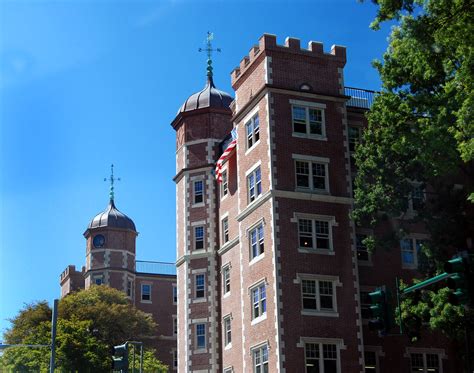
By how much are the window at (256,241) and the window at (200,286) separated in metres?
10.6

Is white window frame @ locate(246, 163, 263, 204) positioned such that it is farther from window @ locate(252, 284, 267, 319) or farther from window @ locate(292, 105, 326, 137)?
window @ locate(252, 284, 267, 319)

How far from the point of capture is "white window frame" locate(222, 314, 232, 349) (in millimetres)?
54531

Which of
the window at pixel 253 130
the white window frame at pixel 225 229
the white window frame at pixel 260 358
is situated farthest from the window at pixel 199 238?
the white window frame at pixel 260 358

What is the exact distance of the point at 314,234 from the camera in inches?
1865

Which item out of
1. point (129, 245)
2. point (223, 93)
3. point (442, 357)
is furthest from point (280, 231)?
point (129, 245)

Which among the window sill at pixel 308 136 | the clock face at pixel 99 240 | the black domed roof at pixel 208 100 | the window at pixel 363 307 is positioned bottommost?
the window at pixel 363 307

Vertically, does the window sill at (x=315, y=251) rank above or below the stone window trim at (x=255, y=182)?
below

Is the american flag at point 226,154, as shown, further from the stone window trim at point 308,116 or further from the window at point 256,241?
the window at point 256,241

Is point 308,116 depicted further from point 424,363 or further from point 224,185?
point 424,363

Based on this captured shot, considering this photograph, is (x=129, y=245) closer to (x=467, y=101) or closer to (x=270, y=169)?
(x=270, y=169)

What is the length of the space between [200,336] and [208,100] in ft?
55.0

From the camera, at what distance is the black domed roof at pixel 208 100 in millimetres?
62312

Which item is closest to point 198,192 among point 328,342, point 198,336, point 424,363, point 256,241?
point 198,336

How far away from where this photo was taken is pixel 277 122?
48.7 m
